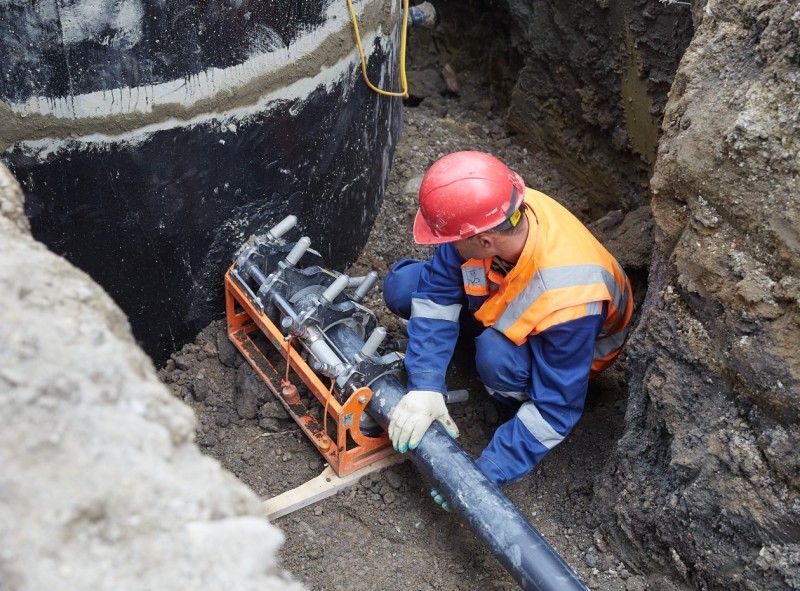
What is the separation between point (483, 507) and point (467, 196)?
3.10 ft

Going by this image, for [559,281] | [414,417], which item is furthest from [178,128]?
[559,281]

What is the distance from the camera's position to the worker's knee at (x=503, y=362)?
2.58 meters

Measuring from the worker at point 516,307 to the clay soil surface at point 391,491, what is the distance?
23 centimetres

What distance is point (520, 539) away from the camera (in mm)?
2070

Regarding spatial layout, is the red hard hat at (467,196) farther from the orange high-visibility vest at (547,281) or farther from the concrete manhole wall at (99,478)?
the concrete manhole wall at (99,478)

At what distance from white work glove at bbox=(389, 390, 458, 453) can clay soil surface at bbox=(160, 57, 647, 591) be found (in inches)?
11.3

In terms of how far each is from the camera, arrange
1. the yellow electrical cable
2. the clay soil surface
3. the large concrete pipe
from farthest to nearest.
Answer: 1. the yellow electrical cable
2. the clay soil surface
3. the large concrete pipe

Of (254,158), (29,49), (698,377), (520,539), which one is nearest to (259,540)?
(520,539)

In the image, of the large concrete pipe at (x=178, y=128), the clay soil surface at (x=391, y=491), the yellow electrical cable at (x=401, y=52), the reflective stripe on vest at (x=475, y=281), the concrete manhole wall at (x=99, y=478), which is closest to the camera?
the concrete manhole wall at (x=99, y=478)

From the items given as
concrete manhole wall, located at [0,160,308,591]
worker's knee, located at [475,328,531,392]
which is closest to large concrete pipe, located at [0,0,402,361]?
worker's knee, located at [475,328,531,392]

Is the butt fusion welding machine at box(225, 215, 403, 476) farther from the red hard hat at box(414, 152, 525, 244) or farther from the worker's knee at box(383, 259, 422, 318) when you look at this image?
the red hard hat at box(414, 152, 525, 244)

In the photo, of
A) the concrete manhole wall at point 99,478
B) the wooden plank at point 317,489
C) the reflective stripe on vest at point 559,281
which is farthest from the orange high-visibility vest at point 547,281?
the concrete manhole wall at point 99,478

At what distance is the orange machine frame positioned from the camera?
2467mm

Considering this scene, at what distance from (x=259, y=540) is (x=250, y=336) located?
2.12m
